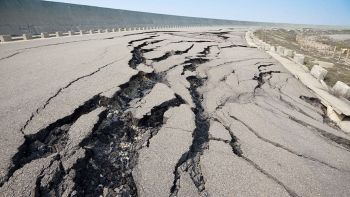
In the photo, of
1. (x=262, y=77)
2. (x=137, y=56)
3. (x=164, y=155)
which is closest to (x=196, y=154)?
(x=164, y=155)

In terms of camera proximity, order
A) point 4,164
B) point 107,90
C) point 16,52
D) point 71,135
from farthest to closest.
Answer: point 16,52, point 107,90, point 71,135, point 4,164

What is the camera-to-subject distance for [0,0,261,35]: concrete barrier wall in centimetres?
1620

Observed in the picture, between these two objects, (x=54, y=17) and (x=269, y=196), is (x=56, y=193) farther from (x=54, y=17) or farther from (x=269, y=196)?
(x=54, y=17)

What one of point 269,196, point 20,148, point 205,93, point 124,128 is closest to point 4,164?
point 20,148

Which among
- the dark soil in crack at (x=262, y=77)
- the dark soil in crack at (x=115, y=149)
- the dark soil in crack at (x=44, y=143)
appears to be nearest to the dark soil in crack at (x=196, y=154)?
the dark soil in crack at (x=115, y=149)

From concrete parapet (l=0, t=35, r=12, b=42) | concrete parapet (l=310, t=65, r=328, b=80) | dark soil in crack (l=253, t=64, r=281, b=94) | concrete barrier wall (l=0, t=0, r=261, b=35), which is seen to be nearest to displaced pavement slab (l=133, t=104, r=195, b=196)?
dark soil in crack (l=253, t=64, r=281, b=94)

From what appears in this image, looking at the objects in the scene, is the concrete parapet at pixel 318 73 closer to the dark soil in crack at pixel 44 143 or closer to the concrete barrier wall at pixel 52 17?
the dark soil in crack at pixel 44 143

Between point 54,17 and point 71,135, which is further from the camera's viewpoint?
point 54,17

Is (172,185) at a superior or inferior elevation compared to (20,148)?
inferior

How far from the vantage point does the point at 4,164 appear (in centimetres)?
240

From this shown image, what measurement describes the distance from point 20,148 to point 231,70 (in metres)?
5.28

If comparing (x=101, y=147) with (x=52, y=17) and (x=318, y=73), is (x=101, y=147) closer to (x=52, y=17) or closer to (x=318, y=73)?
(x=318, y=73)

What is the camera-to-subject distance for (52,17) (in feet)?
66.1

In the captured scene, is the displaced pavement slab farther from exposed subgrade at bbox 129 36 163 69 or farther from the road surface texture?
exposed subgrade at bbox 129 36 163 69
